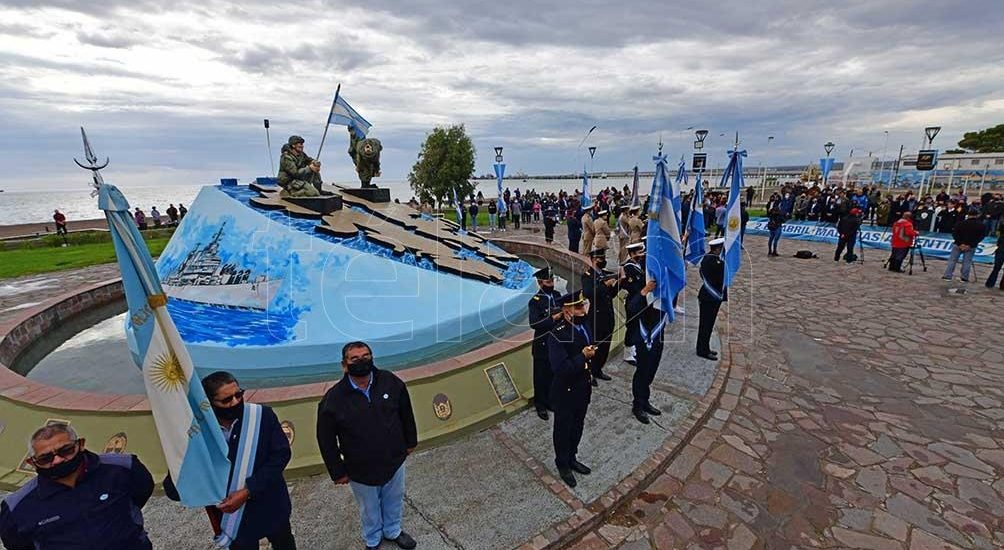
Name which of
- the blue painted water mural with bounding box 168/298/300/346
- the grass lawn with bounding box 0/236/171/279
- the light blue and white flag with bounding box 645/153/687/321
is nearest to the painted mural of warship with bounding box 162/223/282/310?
the blue painted water mural with bounding box 168/298/300/346

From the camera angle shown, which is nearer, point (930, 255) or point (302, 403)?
point (302, 403)

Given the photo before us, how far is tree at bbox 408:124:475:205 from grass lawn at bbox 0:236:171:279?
2064cm

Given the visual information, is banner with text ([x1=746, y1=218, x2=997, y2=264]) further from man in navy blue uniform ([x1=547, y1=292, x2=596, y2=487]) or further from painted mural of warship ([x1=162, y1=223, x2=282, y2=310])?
painted mural of warship ([x1=162, y1=223, x2=282, y2=310])

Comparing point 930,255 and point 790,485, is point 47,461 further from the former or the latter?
point 930,255

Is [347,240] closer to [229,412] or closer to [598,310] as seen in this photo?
[598,310]

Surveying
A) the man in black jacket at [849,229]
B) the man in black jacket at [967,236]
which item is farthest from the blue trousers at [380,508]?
the man in black jacket at [849,229]

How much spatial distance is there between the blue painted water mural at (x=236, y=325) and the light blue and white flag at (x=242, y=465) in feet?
14.1

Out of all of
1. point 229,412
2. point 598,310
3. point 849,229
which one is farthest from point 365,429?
point 849,229

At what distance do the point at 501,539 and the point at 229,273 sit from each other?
21.6ft

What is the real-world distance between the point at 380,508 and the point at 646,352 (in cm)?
349

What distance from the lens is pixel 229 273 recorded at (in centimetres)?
774

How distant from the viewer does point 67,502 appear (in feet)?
7.45

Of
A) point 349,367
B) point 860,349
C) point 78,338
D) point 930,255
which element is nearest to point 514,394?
point 349,367

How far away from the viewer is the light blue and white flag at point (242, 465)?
110 inches
